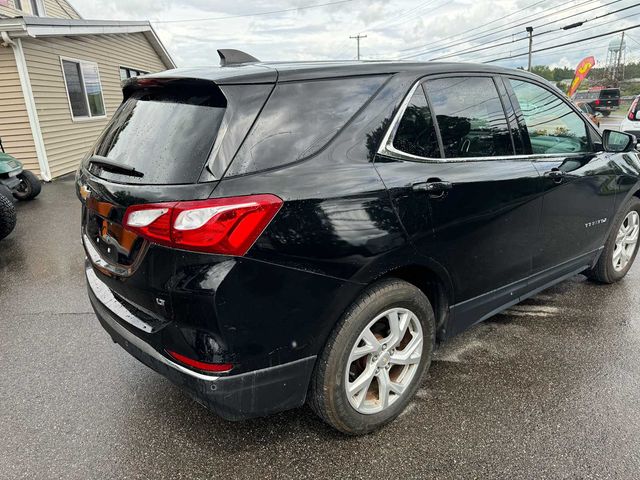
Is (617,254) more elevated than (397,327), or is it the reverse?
(397,327)

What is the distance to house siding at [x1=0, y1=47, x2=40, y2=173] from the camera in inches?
370

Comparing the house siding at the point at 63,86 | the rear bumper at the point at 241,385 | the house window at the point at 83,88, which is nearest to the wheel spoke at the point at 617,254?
the rear bumper at the point at 241,385

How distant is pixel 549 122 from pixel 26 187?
27.3ft

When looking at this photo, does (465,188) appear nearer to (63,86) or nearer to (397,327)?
(397,327)

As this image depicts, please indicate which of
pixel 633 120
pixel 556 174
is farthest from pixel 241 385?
pixel 633 120

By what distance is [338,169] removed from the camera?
204cm

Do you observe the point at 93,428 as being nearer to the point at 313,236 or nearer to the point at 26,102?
the point at 313,236

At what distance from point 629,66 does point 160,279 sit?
274 ft

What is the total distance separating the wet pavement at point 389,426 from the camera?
2195mm

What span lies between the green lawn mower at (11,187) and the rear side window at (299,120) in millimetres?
5254

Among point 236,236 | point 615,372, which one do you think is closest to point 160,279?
point 236,236

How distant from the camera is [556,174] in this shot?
308 centimetres

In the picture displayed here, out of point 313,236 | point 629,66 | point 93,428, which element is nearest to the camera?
point 313,236

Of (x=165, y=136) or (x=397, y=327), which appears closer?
(x=165, y=136)
